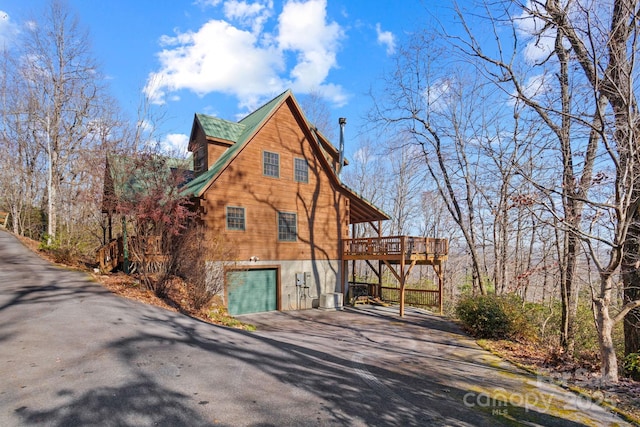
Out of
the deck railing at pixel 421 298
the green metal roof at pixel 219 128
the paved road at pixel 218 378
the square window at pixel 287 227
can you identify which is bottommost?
the deck railing at pixel 421 298

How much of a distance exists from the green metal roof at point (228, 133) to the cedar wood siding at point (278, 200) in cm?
38

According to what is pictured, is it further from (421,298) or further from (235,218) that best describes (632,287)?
(235,218)

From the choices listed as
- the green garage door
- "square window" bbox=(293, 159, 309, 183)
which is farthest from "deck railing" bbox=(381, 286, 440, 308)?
"square window" bbox=(293, 159, 309, 183)

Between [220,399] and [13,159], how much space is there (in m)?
34.2

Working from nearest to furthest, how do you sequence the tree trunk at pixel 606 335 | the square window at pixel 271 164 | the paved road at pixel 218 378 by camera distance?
the paved road at pixel 218 378
the tree trunk at pixel 606 335
the square window at pixel 271 164

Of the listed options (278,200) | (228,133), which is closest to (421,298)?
(278,200)

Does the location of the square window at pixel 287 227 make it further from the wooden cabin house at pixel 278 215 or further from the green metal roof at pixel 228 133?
the green metal roof at pixel 228 133

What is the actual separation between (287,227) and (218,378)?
1167cm

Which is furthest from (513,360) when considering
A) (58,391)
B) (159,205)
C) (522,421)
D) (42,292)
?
(42,292)

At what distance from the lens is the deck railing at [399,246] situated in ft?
50.8

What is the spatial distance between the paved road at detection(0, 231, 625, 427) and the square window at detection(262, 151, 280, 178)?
8.66 metres

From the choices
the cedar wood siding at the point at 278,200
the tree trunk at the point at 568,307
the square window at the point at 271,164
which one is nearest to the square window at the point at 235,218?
the cedar wood siding at the point at 278,200

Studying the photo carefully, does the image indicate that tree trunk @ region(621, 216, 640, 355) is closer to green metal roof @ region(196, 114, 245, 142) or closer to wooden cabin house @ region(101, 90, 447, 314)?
wooden cabin house @ region(101, 90, 447, 314)

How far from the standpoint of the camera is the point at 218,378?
512 cm
